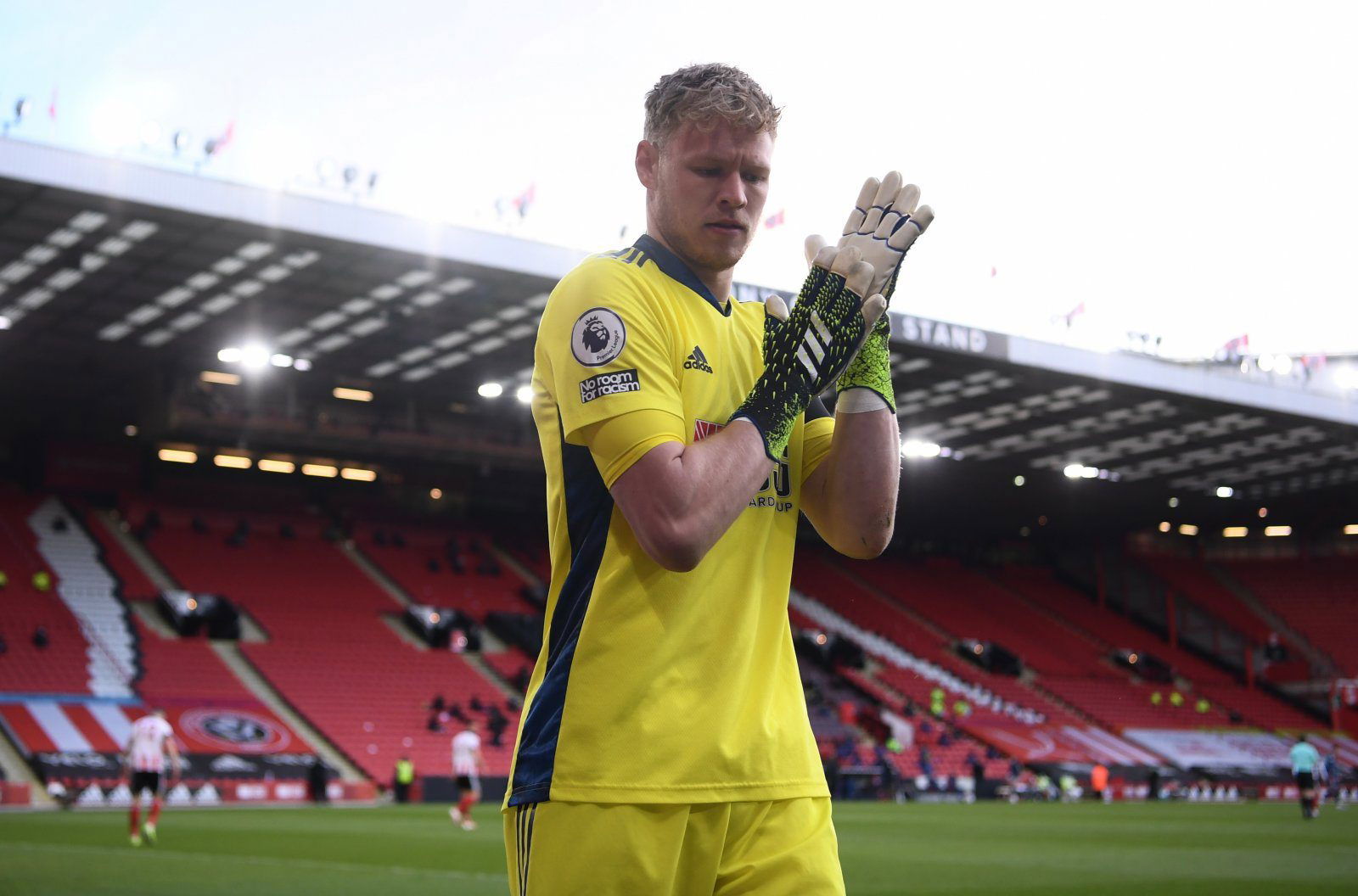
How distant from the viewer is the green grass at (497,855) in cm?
1216

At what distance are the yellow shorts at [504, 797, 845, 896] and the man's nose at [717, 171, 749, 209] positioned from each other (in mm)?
1128

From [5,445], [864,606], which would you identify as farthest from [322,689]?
[864,606]

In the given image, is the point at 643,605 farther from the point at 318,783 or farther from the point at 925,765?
the point at 925,765

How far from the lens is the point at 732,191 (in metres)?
2.66

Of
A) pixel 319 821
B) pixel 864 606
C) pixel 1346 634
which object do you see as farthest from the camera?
pixel 1346 634

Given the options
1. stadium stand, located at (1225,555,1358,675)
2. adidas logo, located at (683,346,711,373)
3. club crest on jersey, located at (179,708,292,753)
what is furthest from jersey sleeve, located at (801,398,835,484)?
stadium stand, located at (1225,555,1358,675)

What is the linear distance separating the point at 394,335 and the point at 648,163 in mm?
28688

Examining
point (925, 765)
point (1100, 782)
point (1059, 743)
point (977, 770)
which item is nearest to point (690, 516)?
point (925, 765)

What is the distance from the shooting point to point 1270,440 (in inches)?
1596

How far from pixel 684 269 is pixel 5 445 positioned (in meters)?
40.5

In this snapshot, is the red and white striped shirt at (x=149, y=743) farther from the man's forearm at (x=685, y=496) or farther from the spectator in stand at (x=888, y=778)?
the spectator in stand at (x=888, y=778)

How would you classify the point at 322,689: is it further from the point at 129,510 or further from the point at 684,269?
the point at 684,269

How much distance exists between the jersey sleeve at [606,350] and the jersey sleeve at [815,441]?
42cm

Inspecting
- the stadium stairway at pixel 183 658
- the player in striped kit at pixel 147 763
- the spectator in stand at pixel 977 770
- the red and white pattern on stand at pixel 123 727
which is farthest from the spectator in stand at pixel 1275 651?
the player in striped kit at pixel 147 763
